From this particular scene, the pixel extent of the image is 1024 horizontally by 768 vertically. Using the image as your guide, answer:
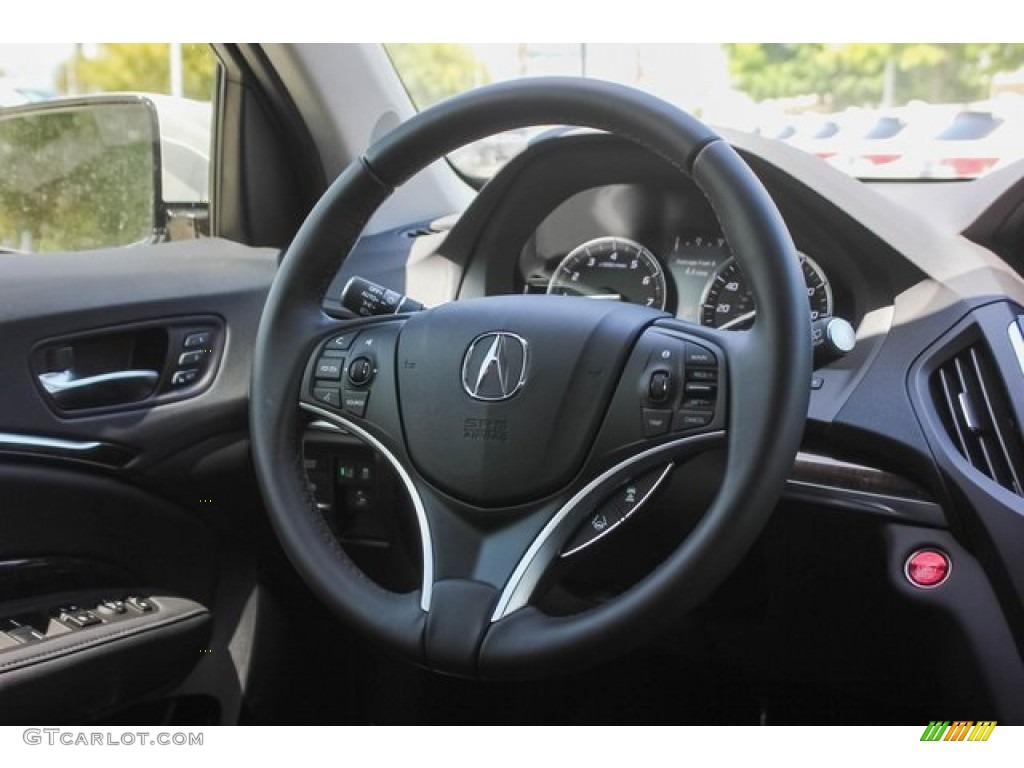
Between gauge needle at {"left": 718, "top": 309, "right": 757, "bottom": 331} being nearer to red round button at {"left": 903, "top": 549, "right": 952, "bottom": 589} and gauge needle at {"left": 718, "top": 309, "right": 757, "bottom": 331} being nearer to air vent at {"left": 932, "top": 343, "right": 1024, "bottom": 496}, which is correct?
air vent at {"left": 932, "top": 343, "right": 1024, "bottom": 496}

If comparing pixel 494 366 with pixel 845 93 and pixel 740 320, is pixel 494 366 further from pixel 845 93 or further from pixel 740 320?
pixel 845 93

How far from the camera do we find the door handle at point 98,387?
1797 mm

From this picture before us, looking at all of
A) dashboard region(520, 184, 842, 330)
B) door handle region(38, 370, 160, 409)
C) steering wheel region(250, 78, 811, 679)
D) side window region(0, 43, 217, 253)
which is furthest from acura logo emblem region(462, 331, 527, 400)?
side window region(0, 43, 217, 253)

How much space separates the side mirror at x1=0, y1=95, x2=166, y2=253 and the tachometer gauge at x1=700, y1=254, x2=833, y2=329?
3.76 ft

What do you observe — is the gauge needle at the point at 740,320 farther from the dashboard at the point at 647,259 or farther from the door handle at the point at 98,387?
the door handle at the point at 98,387

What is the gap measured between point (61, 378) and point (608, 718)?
1042 mm

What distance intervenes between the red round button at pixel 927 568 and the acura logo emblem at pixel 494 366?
58cm

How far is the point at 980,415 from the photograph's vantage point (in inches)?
60.6

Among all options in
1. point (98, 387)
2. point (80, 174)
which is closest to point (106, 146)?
point (80, 174)

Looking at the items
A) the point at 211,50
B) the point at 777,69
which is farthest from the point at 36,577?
the point at 777,69

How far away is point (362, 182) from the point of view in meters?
1.46

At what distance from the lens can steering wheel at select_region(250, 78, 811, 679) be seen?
1205 millimetres

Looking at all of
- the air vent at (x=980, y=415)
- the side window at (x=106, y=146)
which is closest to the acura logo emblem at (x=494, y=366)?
the air vent at (x=980, y=415)

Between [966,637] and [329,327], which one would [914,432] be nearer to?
[966,637]
